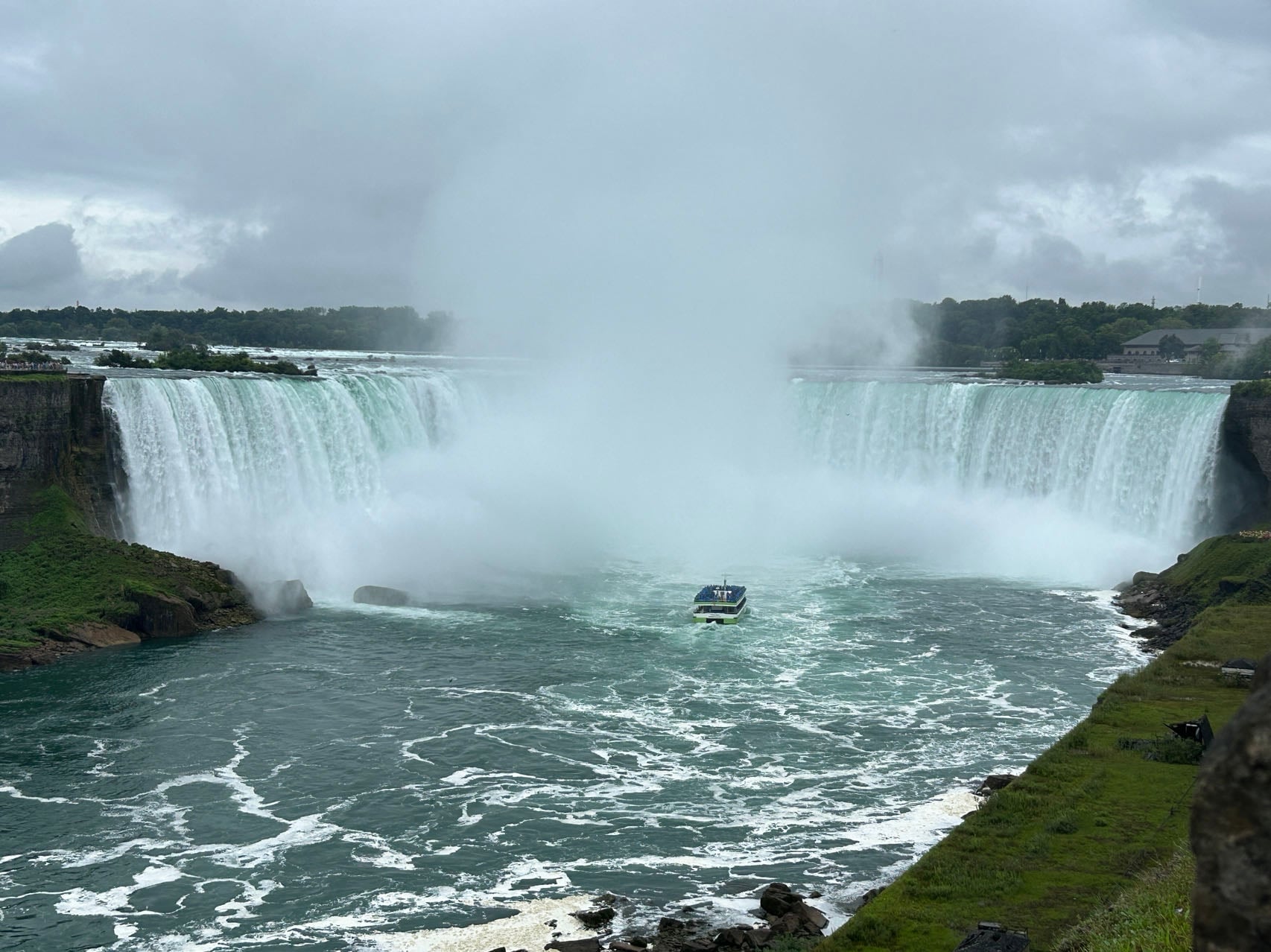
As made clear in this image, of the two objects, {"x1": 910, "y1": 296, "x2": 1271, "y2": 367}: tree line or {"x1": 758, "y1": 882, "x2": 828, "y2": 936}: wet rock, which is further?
{"x1": 910, "y1": 296, "x2": 1271, "y2": 367}: tree line

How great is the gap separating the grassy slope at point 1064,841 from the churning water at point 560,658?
5.26ft

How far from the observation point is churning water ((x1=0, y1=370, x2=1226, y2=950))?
1881 centimetres

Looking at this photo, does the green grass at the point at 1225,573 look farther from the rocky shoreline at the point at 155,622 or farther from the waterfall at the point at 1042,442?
the rocky shoreline at the point at 155,622

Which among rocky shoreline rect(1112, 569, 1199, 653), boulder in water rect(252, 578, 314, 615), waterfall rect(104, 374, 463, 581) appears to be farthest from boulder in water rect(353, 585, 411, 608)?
rocky shoreline rect(1112, 569, 1199, 653)

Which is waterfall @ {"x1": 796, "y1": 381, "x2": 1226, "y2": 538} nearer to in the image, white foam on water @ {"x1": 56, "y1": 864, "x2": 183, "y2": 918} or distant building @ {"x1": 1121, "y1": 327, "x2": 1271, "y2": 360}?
distant building @ {"x1": 1121, "y1": 327, "x2": 1271, "y2": 360}

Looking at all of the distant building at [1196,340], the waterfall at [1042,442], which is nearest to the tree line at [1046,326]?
the distant building at [1196,340]

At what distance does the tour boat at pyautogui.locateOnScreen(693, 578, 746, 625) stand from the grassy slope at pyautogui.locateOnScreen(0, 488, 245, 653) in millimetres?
13610

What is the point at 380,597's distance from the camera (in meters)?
38.1

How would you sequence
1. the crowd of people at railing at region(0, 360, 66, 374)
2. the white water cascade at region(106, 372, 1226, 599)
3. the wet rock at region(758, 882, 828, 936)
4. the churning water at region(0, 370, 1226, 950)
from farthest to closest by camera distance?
the white water cascade at region(106, 372, 1226, 599)
the crowd of people at railing at region(0, 360, 66, 374)
the churning water at region(0, 370, 1226, 950)
the wet rock at region(758, 882, 828, 936)

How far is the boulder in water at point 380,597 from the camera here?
38.0 meters

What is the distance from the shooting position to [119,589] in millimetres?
33812

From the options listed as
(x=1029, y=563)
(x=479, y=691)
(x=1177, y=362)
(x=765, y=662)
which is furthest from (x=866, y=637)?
(x=1177, y=362)

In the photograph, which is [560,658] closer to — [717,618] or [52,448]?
[717,618]

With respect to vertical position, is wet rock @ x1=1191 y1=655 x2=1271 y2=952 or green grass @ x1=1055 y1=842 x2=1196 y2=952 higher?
wet rock @ x1=1191 y1=655 x2=1271 y2=952
